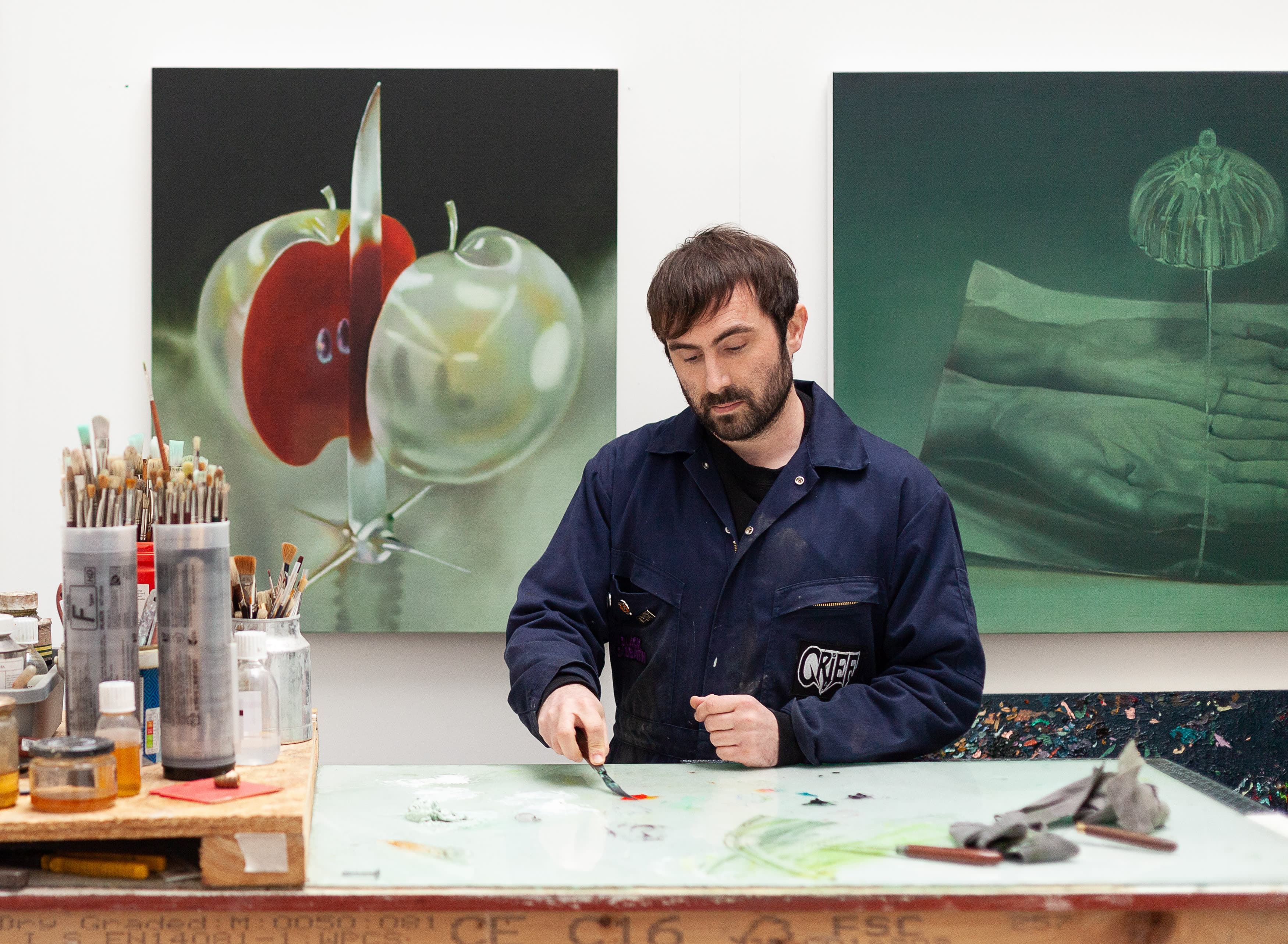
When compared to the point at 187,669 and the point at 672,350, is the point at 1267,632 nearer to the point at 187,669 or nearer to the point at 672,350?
the point at 672,350

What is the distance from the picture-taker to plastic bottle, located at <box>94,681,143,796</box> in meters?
1.10

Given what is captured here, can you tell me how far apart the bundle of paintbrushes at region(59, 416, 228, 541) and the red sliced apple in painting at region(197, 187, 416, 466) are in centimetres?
89

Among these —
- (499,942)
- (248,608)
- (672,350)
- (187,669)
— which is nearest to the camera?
(499,942)

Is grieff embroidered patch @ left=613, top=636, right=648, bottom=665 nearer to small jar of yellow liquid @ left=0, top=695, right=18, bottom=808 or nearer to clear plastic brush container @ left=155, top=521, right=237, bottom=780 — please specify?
clear plastic brush container @ left=155, top=521, right=237, bottom=780

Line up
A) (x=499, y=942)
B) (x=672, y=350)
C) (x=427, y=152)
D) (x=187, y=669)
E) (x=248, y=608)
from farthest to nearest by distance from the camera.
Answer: (x=427, y=152) < (x=672, y=350) < (x=248, y=608) < (x=187, y=669) < (x=499, y=942)

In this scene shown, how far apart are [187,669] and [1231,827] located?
1.19 meters

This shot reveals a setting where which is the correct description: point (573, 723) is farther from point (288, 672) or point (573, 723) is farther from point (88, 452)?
point (88, 452)

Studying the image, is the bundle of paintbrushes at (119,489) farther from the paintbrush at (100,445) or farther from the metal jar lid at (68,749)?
the metal jar lid at (68,749)

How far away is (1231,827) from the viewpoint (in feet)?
3.97

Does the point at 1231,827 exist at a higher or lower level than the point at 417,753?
higher

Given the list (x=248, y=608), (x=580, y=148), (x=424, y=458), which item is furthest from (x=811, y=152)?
(x=248, y=608)

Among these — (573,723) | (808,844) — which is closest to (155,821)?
(573,723)

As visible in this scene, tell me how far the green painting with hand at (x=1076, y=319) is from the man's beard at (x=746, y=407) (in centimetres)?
40

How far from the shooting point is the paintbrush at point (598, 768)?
4.41 feet
